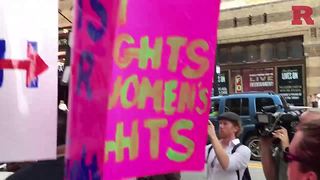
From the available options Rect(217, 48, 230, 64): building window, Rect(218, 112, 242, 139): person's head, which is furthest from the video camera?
Rect(217, 48, 230, 64): building window

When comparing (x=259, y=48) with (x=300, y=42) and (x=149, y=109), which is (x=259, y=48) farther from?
(x=149, y=109)

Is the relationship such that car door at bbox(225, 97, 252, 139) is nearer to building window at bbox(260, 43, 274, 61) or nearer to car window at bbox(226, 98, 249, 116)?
car window at bbox(226, 98, 249, 116)

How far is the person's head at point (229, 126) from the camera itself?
4410 millimetres

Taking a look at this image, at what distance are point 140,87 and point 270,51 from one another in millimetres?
20220

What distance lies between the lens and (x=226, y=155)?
3980 mm

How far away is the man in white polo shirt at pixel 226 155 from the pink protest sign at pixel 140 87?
1826mm

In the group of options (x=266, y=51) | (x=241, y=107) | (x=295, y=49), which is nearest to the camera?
(x=241, y=107)

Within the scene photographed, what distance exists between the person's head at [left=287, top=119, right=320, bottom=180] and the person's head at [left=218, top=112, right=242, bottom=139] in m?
2.48

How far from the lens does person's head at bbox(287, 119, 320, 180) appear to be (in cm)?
182

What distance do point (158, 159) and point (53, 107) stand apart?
669mm

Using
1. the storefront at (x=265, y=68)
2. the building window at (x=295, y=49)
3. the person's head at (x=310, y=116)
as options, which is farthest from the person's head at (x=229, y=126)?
the building window at (x=295, y=49)

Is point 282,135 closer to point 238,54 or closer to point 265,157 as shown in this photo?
point 265,157

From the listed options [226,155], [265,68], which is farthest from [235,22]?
[226,155]

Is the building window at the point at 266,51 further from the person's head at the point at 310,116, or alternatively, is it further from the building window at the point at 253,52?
the person's head at the point at 310,116
